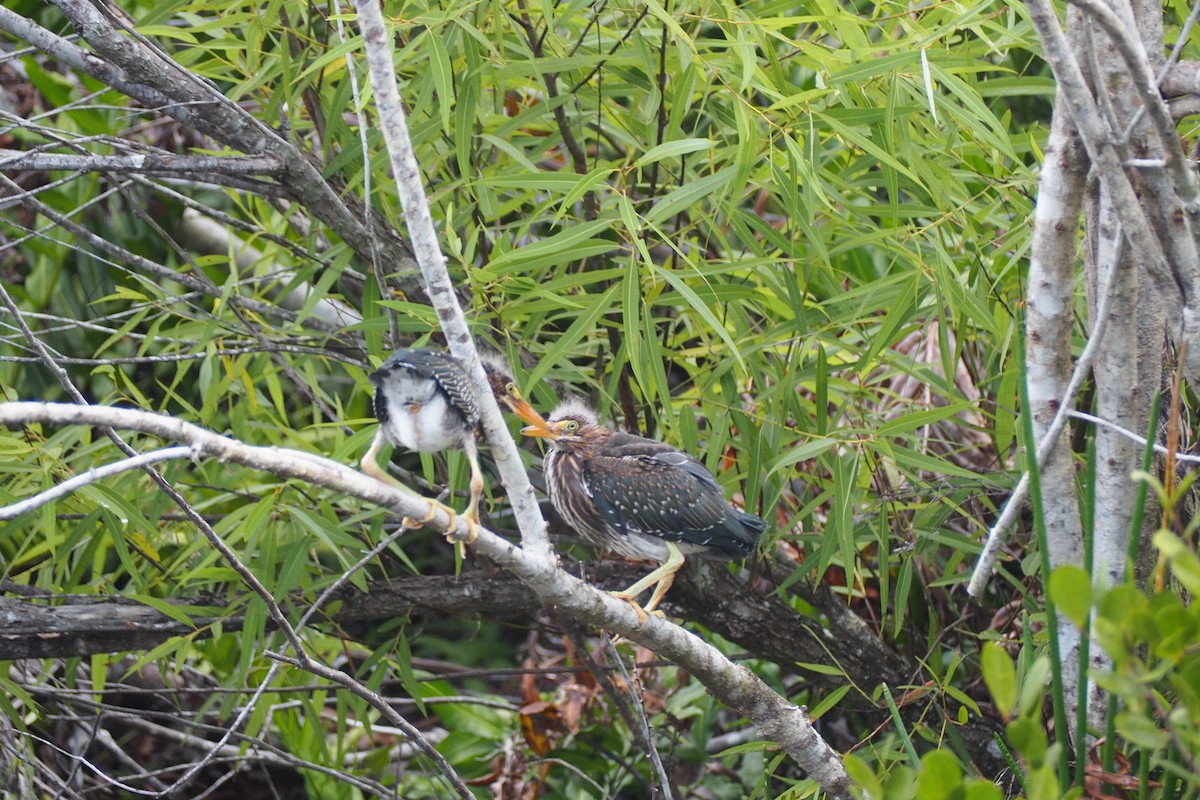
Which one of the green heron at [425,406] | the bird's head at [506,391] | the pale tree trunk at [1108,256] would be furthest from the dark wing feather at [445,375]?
the pale tree trunk at [1108,256]

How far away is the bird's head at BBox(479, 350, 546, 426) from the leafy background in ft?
0.26

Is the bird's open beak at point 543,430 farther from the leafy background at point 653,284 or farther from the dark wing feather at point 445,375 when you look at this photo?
the dark wing feather at point 445,375

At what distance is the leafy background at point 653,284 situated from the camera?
2293 millimetres

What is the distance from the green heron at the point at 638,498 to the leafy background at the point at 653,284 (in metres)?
0.13

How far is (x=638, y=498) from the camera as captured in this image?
8.34 ft

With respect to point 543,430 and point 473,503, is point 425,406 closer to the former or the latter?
point 473,503

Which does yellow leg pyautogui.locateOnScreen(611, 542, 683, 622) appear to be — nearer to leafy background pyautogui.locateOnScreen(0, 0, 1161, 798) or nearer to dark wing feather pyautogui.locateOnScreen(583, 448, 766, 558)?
dark wing feather pyautogui.locateOnScreen(583, 448, 766, 558)

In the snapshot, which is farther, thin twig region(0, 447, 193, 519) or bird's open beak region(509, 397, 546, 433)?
bird's open beak region(509, 397, 546, 433)

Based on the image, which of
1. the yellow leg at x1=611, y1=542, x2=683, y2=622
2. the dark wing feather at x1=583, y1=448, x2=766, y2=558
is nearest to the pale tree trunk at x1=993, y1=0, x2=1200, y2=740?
the dark wing feather at x1=583, y1=448, x2=766, y2=558

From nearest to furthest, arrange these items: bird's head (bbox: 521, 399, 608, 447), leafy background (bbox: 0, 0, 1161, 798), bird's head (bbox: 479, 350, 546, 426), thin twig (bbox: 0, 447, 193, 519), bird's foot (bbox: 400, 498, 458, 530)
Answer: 1. thin twig (bbox: 0, 447, 193, 519)
2. bird's foot (bbox: 400, 498, 458, 530)
3. leafy background (bbox: 0, 0, 1161, 798)
4. bird's head (bbox: 479, 350, 546, 426)
5. bird's head (bbox: 521, 399, 608, 447)

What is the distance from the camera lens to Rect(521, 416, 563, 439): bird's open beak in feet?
8.12

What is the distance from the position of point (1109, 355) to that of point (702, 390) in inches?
38.0

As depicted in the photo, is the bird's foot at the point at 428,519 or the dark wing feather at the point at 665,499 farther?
the dark wing feather at the point at 665,499

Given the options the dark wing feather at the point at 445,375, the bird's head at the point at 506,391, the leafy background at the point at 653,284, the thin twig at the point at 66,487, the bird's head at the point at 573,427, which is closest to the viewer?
the thin twig at the point at 66,487
